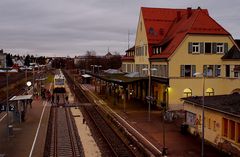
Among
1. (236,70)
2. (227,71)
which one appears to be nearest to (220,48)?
(227,71)

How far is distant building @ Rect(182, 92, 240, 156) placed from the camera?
23391mm

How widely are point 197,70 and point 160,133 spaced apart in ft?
56.7

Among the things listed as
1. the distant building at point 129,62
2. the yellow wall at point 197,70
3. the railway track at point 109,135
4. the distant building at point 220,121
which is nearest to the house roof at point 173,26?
the yellow wall at point 197,70

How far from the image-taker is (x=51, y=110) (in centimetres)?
4766

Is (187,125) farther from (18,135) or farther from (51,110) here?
(51,110)

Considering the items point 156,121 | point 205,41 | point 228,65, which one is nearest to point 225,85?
point 228,65

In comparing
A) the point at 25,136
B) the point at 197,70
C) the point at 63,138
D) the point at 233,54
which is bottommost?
the point at 63,138

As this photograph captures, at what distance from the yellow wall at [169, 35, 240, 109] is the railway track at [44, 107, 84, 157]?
12536 millimetres

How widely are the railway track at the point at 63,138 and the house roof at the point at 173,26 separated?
14.7 m

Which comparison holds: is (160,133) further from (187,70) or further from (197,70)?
(197,70)

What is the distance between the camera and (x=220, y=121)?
2538 centimetres

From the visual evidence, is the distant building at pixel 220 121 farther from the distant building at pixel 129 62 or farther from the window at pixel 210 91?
the distant building at pixel 129 62

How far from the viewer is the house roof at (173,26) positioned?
4616cm

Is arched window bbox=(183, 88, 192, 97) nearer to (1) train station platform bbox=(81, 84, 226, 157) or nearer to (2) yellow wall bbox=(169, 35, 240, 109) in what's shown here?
(2) yellow wall bbox=(169, 35, 240, 109)
